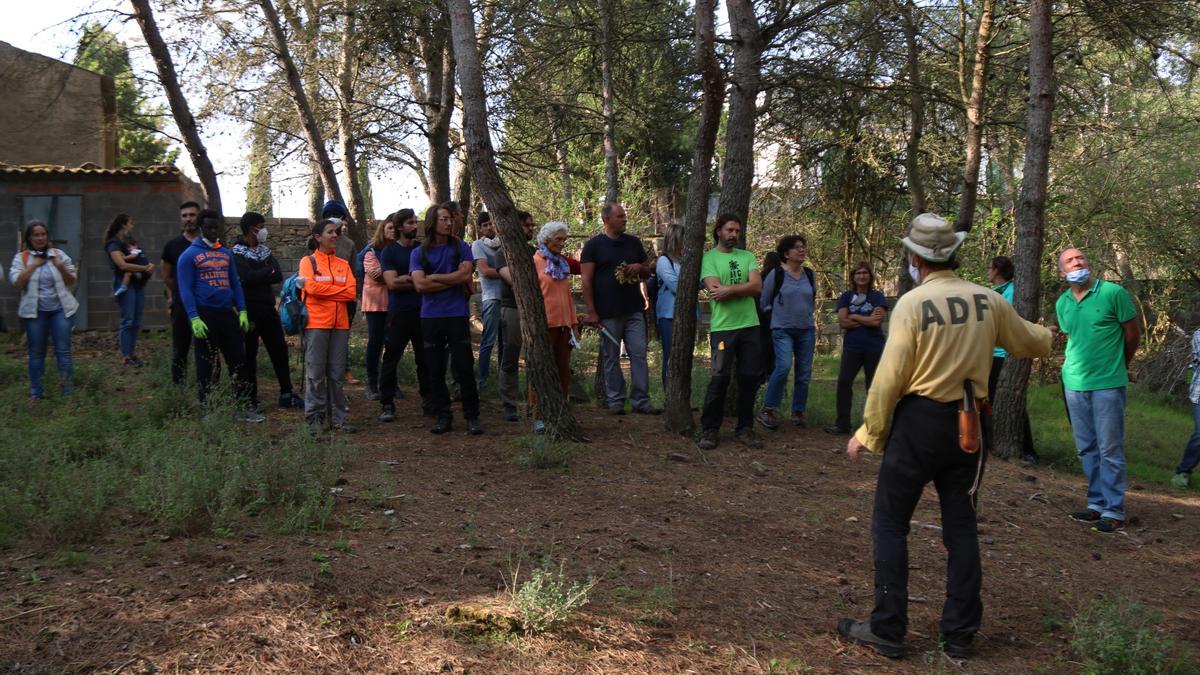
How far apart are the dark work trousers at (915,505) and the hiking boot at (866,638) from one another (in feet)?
0.09

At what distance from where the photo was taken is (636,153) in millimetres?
30375

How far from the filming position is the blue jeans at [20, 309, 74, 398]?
9.09 m

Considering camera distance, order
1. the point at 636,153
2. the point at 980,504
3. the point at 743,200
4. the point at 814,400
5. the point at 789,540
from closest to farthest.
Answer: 1. the point at 789,540
2. the point at 980,504
3. the point at 743,200
4. the point at 814,400
5. the point at 636,153

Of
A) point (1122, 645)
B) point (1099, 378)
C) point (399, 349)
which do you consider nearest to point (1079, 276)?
point (1099, 378)

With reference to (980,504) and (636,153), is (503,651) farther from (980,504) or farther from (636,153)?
(636,153)

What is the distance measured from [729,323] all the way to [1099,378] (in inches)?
110

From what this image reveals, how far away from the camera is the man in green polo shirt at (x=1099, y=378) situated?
6879 mm

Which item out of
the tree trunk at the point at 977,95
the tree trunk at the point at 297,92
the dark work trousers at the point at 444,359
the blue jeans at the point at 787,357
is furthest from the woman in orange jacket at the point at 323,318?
the tree trunk at the point at 977,95

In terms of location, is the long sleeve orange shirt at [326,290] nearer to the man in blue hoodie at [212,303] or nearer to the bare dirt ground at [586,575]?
the man in blue hoodie at [212,303]

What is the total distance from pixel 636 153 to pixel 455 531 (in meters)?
25.8

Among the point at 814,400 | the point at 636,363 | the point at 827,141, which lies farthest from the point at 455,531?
the point at 827,141

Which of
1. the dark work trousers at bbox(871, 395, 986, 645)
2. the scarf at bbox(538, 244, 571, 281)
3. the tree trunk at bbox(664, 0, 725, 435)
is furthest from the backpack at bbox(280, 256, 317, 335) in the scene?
the dark work trousers at bbox(871, 395, 986, 645)

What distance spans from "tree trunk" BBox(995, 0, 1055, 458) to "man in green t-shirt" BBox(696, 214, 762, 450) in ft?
8.26

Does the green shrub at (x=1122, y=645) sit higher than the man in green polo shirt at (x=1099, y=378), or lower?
lower
